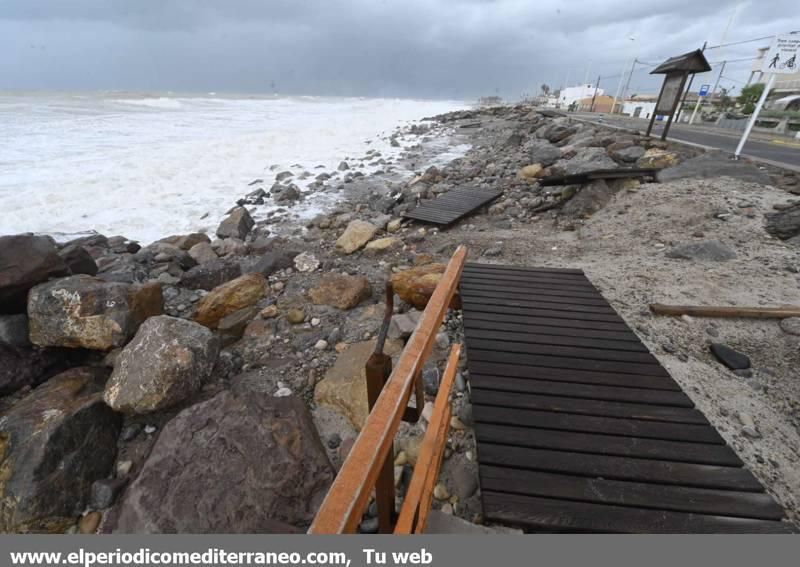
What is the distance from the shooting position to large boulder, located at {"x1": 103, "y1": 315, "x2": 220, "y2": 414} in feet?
9.32

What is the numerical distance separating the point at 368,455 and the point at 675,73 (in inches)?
505

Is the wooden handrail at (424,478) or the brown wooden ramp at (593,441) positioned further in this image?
the brown wooden ramp at (593,441)

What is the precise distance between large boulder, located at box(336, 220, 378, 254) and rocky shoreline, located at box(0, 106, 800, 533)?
0.04 m

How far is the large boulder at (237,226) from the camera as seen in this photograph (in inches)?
302

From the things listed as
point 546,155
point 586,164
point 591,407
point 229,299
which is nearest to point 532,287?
point 591,407

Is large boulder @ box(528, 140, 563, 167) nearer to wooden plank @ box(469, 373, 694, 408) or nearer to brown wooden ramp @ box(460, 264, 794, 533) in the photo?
brown wooden ramp @ box(460, 264, 794, 533)

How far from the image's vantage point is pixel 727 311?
3545 millimetres

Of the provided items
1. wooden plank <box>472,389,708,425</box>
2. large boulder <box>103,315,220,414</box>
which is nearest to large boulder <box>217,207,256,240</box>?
large boulder <box>103,315,220,414</box>

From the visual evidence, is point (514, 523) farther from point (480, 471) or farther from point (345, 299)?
point (345, 299)

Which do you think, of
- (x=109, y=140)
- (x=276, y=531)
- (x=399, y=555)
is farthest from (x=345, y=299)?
(x=109, y=140)

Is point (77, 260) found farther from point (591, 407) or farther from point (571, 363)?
point (591, 407)

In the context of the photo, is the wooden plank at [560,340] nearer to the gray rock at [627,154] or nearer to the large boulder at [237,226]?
the large boulder at [237,226]

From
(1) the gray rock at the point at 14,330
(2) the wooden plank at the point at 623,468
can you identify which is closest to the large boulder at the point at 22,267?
(1) the gray rock at the point at 14,330

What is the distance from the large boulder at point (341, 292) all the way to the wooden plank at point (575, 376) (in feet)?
6.77
